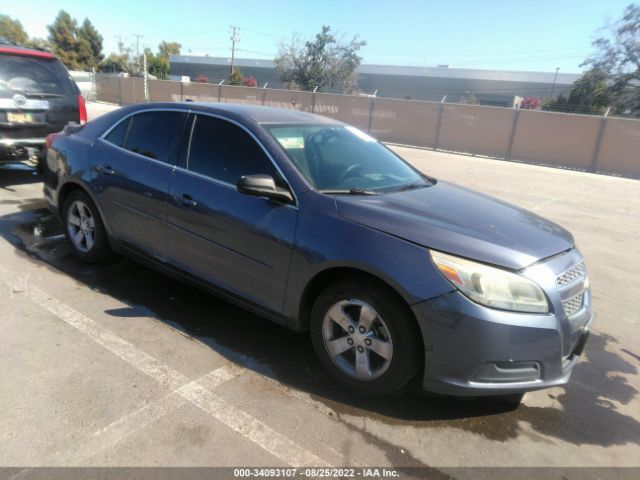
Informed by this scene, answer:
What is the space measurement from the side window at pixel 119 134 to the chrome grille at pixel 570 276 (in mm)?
3577

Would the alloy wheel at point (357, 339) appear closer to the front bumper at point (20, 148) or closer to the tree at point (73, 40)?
the front bumper at point (20, 148)

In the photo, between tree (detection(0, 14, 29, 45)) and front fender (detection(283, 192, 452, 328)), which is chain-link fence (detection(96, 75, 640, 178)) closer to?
front fender (detection(283, 192, 452, 328))

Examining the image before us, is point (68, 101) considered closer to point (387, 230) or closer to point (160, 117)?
point (160, 117)

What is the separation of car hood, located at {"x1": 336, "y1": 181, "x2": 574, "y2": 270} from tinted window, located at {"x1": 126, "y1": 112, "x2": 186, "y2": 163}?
1.67m

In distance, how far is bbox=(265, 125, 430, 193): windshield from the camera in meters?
3.26

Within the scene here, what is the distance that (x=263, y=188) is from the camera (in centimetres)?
300

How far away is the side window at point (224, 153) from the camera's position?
330 cm

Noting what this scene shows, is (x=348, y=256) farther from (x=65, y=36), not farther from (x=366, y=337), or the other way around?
(x=65, y=36)

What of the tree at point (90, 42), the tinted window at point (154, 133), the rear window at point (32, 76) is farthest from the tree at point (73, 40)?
the tinted window at point (154, 133)

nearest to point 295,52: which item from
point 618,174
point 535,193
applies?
point 618,174

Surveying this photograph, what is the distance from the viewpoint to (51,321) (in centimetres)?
356

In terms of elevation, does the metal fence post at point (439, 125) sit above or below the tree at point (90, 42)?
below

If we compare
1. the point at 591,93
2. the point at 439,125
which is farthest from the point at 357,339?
the point at 591,93

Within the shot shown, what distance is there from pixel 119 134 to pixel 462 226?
10.2 feet
